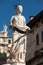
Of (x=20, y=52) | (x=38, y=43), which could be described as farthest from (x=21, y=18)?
(x=38, y=43)

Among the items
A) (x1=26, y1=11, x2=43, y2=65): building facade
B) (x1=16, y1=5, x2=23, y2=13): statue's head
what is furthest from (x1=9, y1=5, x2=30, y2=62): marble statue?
(x1=26, y1=11, x2=43, y2=65): building facade

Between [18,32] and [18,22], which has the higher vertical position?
[18,22]

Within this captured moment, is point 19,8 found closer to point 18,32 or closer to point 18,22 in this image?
point 18,22

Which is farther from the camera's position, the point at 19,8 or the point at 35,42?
the point at 35,42

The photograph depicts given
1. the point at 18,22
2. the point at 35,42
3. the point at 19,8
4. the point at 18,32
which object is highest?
the point at 19,8

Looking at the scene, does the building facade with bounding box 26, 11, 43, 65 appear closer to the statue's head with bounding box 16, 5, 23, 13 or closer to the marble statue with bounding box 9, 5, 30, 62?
the marble statue with bounding box 9, 5, 30, 62

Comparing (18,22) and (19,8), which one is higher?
(19,8)

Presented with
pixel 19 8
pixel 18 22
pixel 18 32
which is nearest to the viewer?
pixel 19 8

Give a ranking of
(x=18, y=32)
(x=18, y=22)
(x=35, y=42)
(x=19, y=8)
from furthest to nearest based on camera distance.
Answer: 1. (x=35, y=42)
2. (x=18, y=22)
3. (x=18, y=32)
4. (x=19, y=8)

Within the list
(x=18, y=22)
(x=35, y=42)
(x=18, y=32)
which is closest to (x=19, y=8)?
(x=18, y=22)

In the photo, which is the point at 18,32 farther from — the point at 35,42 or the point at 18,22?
the point at 35,42

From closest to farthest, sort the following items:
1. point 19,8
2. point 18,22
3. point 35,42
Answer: point 19,8 → point 18,22 → point 35,42

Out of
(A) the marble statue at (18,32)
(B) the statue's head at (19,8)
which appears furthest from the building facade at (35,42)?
(B) the statue's head at (19,8)

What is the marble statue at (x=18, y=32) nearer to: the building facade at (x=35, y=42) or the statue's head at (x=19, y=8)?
the statue's head at (x=19, y=8)
